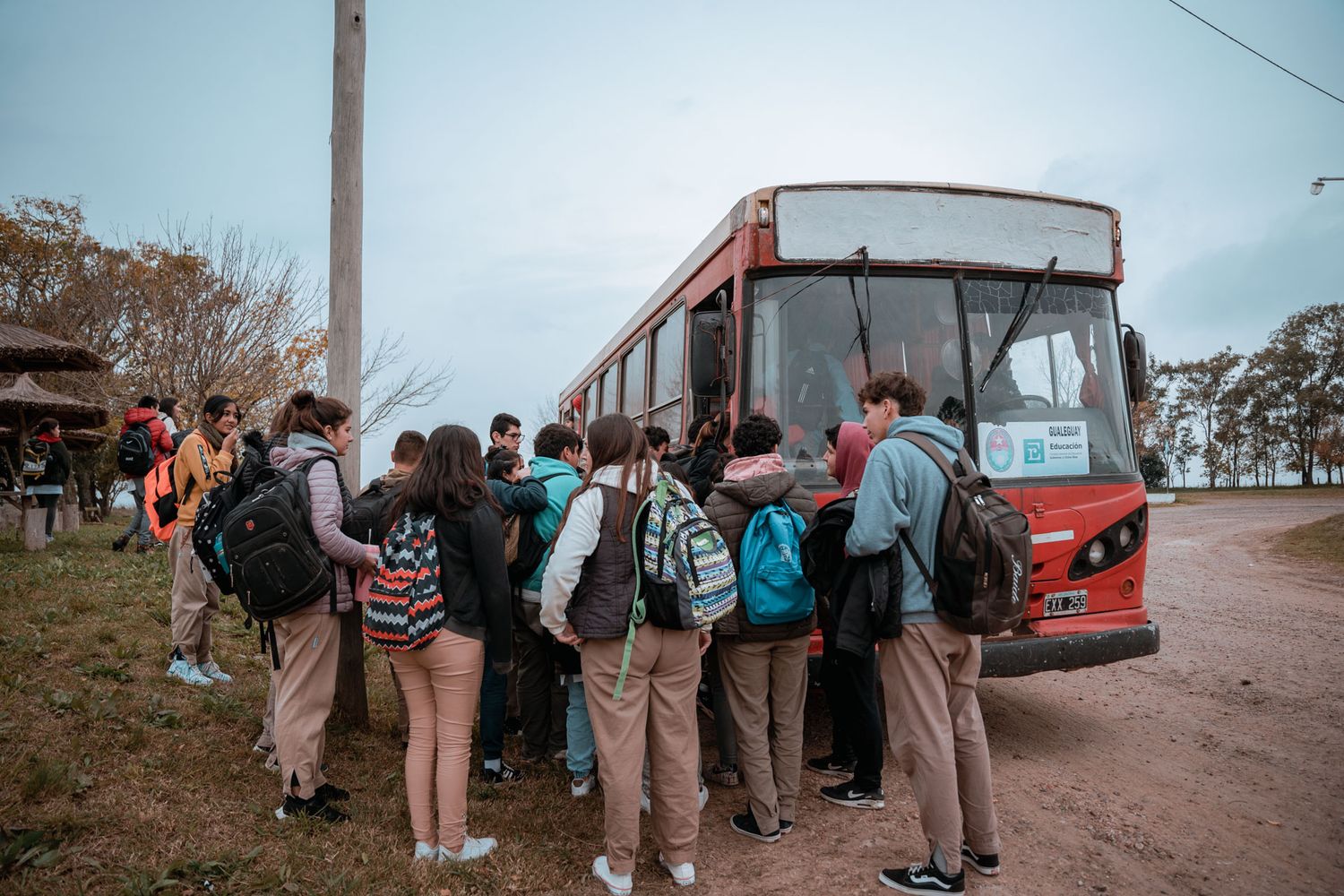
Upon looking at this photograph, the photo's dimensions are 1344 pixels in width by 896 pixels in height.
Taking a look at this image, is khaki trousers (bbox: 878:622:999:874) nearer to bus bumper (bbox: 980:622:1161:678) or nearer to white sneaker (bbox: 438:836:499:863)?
bus bumper (bbox: 980:622:1161:678)

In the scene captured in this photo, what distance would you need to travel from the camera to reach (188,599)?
218 inches

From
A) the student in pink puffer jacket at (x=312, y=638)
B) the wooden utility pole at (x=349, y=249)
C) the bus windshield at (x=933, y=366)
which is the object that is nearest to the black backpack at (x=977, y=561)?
the bus windshield at (x=933, y=366)

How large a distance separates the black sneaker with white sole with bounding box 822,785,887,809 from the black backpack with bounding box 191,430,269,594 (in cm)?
324

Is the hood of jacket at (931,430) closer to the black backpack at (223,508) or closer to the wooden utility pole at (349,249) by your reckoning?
the black backpack at (223,508)

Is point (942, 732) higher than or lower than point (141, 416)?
lower

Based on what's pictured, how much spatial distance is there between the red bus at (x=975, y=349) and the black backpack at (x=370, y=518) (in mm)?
1919

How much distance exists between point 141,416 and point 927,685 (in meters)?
9.16

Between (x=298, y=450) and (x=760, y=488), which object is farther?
(x=760, y=488)

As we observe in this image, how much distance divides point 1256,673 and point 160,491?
28.8 feet

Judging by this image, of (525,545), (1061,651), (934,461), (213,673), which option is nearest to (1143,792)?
(1061,651)

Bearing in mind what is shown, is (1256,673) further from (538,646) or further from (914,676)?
(538,646)

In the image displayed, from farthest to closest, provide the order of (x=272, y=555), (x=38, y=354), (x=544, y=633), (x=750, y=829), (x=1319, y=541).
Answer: (x=1319, y=541)
(x=38, y=354)
(x=544, y=633)
(x=750, y=829)
(x=272, y=555)

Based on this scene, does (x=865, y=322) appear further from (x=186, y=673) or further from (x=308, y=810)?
(x=186, y=673)

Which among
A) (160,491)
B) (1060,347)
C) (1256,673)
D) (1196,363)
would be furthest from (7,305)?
(1196,363)
